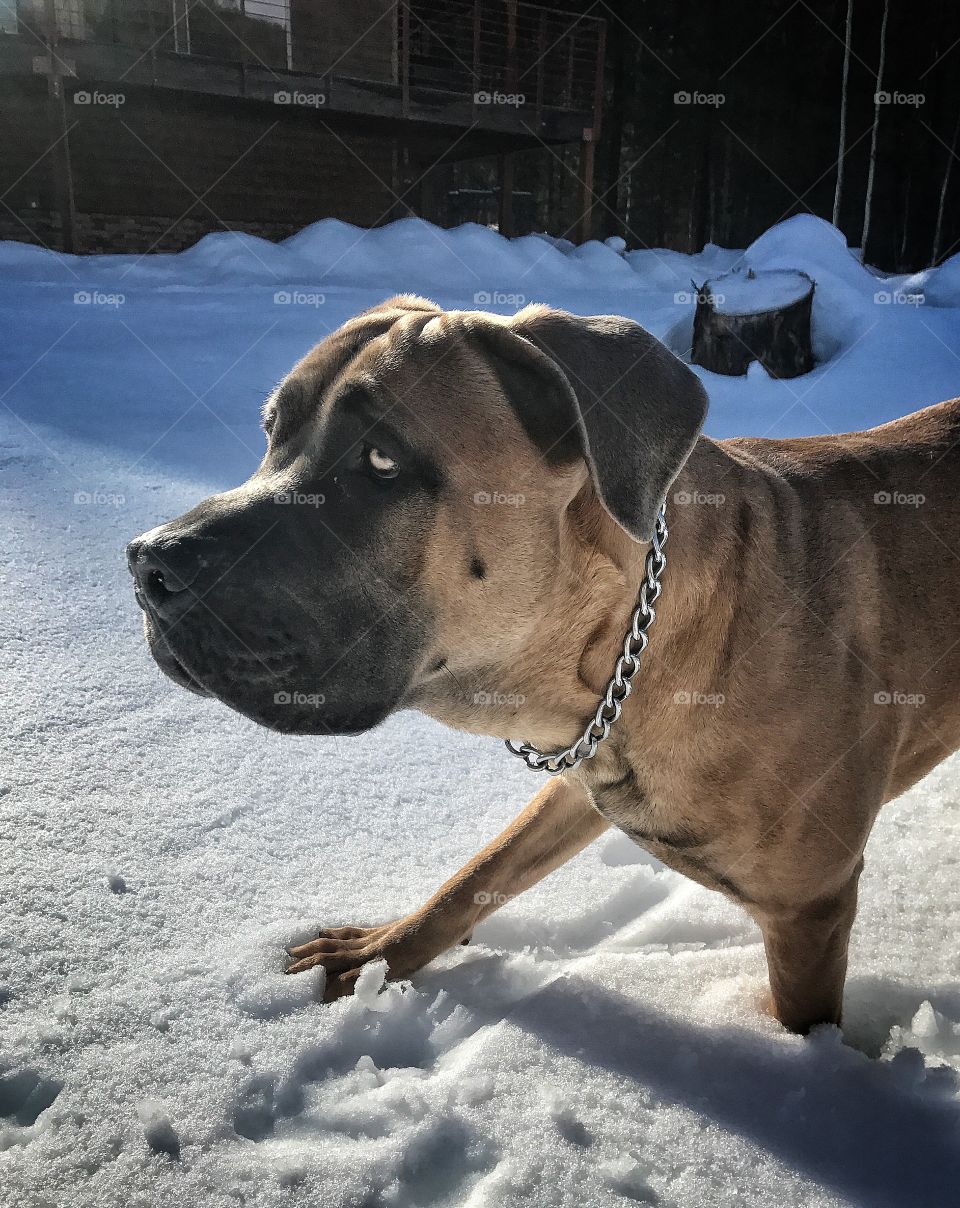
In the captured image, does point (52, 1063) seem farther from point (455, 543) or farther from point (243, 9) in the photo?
point (243, 9)

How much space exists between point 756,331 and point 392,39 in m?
8.87

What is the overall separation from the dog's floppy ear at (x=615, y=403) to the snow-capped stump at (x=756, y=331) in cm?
623

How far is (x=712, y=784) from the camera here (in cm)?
184

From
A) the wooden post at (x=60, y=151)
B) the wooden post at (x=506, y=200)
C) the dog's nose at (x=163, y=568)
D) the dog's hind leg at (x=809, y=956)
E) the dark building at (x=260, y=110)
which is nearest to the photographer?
the dog's nose at (x=163, y=568)

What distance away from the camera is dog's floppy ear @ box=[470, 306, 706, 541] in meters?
1.64

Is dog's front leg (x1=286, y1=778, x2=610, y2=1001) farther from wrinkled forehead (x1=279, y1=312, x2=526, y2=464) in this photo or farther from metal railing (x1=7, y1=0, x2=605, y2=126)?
metal railing (x1=7, y1=0, x2=605, y2=126)

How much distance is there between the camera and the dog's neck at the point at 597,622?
5.96 ft

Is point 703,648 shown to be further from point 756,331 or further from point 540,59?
point 540,59

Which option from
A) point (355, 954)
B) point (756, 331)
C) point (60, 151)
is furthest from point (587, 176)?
point (355, 954)

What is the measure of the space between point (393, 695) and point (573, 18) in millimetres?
14307

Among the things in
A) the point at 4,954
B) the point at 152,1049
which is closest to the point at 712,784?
the point at 152,1049

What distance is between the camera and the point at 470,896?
221 cm

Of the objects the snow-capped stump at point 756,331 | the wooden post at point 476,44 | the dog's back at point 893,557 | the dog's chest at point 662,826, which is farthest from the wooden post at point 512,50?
the dog's chest at point 662,826

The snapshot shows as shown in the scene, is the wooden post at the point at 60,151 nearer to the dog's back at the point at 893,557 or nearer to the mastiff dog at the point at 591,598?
the mastiff dog at the point at 591,598
